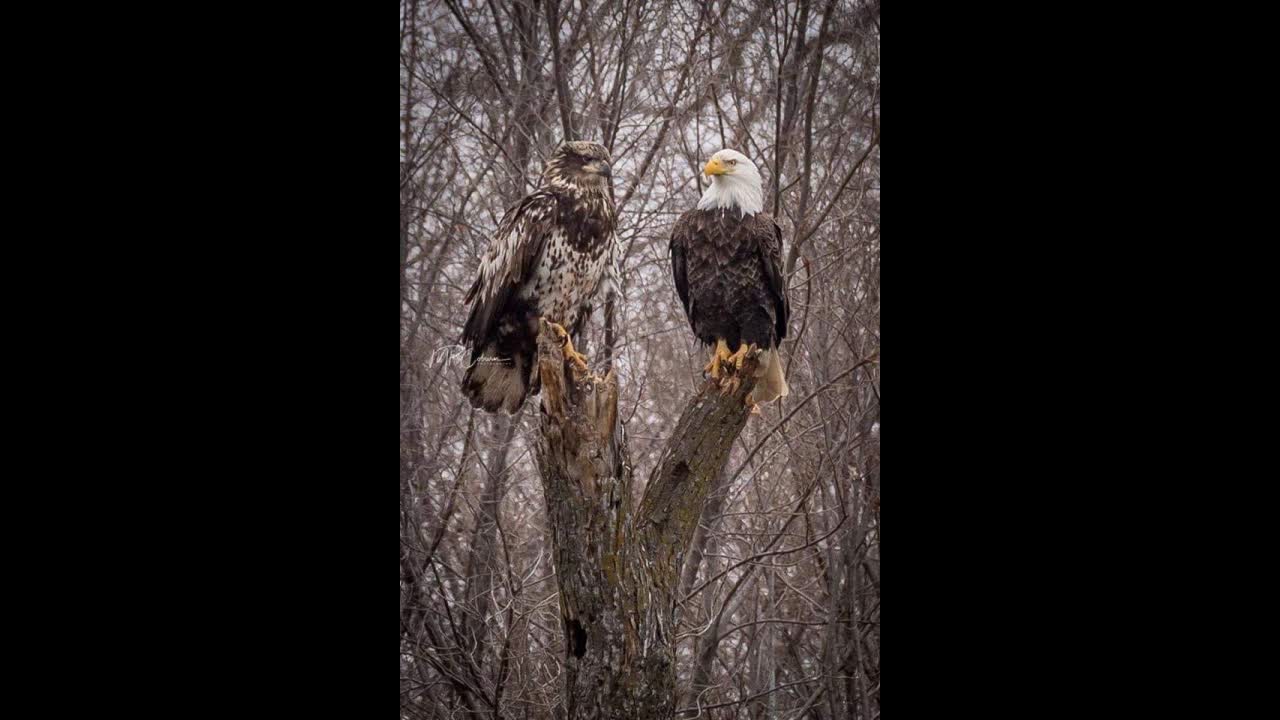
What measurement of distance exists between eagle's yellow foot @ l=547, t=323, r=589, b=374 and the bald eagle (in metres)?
0.42

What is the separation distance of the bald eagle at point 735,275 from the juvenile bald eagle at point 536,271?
0.27 metres

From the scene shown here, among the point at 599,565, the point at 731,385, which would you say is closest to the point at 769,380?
the point at 731,385

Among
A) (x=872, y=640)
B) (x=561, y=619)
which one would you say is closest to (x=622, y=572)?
(x=561, y=619)

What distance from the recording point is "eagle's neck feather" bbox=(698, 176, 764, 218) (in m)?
3.06

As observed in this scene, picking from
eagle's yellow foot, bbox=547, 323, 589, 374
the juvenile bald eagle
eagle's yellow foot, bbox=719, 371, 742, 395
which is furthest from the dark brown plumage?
eagle's yellow foot, bbox=547, 323, 589, 374

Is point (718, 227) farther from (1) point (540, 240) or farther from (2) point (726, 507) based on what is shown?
(2) point (726, 507)

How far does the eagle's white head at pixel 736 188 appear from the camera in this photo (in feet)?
9.91

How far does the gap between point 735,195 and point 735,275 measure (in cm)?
24

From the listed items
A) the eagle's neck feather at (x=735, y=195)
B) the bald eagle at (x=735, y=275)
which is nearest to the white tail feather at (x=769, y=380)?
the bald eagle at (x=735, y=275)

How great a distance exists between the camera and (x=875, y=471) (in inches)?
118

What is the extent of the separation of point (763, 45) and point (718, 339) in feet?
2.96

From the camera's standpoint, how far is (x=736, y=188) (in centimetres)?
306

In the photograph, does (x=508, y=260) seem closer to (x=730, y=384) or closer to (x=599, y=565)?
(x=730, y=384)

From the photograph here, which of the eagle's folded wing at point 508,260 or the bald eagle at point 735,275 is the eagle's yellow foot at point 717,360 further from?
the eagle's folded wing at point 508,260
